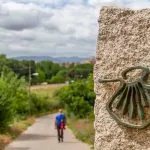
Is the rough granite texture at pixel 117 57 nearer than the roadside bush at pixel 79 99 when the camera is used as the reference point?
Yes

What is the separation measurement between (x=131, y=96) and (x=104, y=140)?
65cm

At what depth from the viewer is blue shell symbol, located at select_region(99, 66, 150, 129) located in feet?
21.3

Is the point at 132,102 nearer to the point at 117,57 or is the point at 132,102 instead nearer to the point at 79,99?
the point at 117,57

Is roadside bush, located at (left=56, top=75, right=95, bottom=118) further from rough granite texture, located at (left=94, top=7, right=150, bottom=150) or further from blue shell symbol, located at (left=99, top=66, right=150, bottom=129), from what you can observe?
blue shell symbol, located at (left=99, top=66, right=150, bottom=129)

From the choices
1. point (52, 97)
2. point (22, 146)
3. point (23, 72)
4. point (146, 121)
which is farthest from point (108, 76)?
point (23, 72)

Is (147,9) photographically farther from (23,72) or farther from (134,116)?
(23,72)

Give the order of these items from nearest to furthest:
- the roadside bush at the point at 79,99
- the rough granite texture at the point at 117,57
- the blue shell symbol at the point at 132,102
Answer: the blue shell symbol at the point at 132,102
the rough granite texture at the point at 117,57
the roadside bush at the point at 79,99

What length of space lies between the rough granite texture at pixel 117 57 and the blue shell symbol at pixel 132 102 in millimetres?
97

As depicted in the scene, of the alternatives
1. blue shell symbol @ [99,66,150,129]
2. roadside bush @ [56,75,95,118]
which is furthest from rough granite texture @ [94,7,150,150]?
roadside bush @ [56,75,95,118]

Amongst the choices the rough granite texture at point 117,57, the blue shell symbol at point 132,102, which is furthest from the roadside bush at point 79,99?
the blue shell symbol at point 132,102

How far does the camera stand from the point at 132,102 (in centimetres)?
661

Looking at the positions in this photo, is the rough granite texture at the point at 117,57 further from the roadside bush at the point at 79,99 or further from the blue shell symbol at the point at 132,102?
the roadside bush at the point at 79,99

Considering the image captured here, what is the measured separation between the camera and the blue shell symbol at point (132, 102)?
6.50 m

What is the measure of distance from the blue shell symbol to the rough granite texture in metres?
0.10
